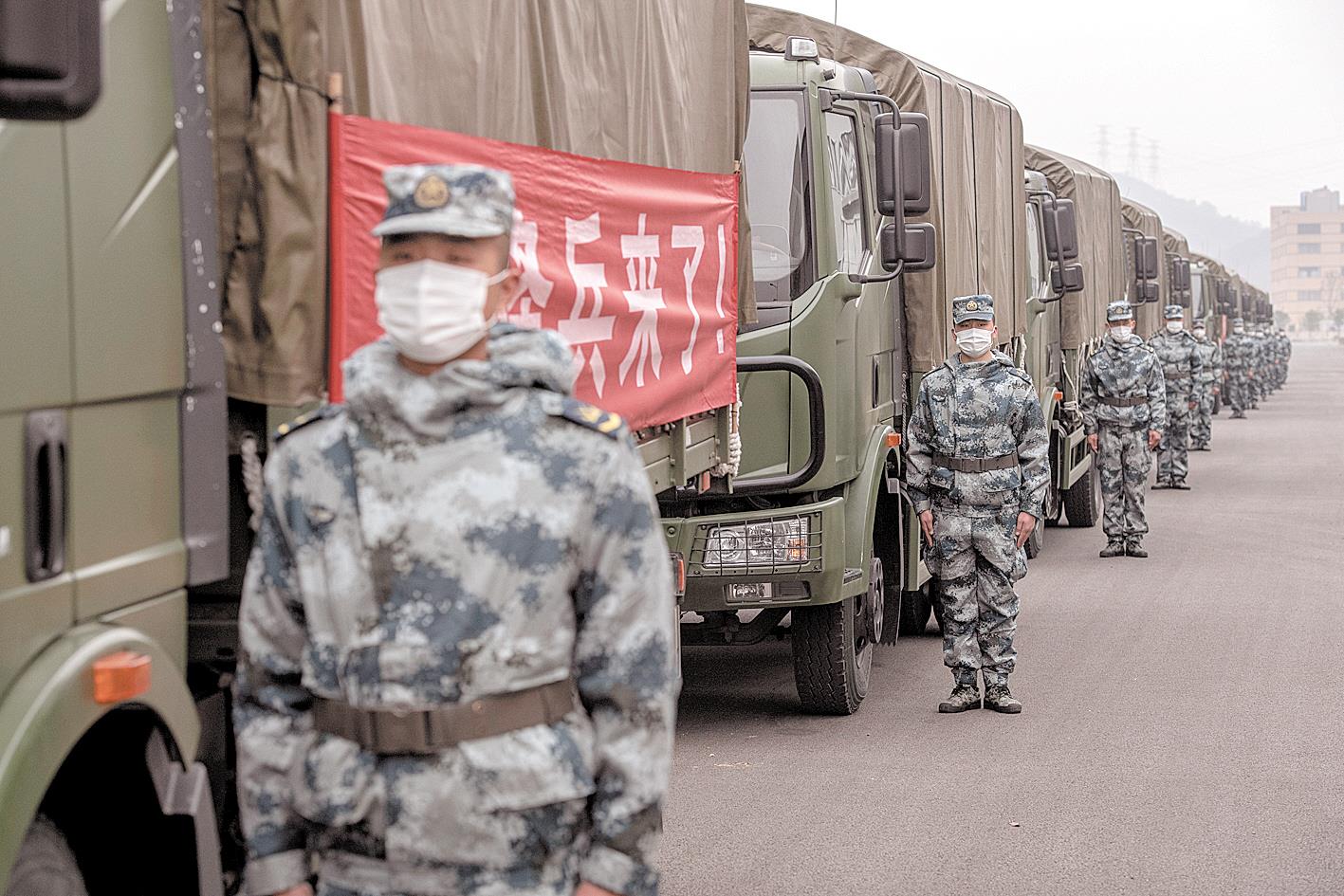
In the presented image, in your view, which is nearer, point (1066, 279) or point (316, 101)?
point (316, 101)

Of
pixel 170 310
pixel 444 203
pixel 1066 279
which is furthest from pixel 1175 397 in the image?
pixel 444 203

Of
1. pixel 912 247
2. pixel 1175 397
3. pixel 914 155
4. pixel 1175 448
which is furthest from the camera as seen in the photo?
pixel 1175 448

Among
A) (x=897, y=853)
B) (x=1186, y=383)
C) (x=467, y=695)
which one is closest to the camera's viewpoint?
(x=467, y=695)

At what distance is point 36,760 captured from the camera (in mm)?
2836

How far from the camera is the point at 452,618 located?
2.61 metres

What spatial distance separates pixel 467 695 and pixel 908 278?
7.64 metres

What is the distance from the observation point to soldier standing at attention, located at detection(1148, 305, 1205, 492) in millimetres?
21953

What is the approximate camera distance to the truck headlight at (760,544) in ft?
26.5

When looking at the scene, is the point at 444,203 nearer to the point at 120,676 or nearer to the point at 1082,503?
the point at 120,676

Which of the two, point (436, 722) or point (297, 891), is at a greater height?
point (436, 722)

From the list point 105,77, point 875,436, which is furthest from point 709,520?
point 105,77

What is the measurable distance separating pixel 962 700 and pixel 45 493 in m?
6.28

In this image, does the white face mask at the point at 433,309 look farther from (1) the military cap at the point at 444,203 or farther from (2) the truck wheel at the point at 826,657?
(2) the truck wheel at the point at 826,657

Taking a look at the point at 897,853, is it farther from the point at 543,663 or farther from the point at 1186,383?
the point at 1186,383
